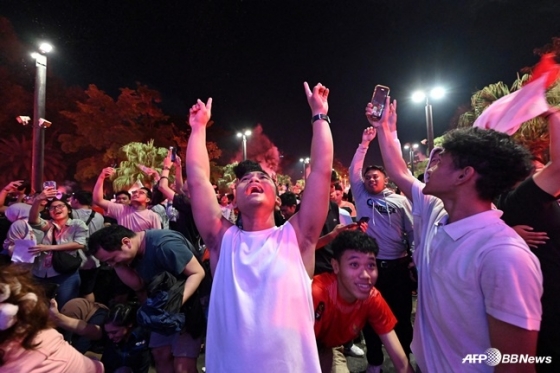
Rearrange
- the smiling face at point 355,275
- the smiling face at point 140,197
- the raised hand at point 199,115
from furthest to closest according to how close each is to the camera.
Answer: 1. the smiling face at point 140,197
2. the smiling face at point 355,275
3. the raised hand at point 199,115

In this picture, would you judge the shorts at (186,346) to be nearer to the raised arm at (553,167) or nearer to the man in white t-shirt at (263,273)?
the man in white t-shirt at (263,273)

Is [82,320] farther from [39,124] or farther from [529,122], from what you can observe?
[529,122]

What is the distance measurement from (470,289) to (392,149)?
1439 mm

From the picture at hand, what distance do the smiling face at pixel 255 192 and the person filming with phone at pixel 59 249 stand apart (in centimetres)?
366

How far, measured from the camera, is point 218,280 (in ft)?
6.27

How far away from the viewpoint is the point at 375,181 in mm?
4406

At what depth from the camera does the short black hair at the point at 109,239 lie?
3.05 meters

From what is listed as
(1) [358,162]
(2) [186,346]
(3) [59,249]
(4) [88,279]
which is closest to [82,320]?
(2) [186,346]

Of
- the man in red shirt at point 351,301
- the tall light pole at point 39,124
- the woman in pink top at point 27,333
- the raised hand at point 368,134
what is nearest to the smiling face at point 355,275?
the man in red shirt at point 351,301

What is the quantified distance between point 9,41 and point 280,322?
31274 mm

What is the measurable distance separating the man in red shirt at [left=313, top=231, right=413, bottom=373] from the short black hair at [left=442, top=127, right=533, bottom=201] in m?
1.31

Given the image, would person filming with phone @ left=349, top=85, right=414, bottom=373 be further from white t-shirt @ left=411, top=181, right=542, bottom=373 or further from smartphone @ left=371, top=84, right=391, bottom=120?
white t-shirt @ left=411, top=181, right=542, bottom=373

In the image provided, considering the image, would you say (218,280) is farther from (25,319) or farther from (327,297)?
(327,297)

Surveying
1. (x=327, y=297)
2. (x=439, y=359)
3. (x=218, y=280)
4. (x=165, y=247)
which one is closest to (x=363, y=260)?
(x=327, y=297)
